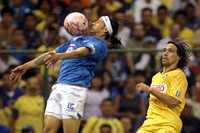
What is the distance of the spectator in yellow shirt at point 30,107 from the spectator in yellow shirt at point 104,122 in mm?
732

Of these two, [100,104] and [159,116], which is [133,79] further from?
[159,116]

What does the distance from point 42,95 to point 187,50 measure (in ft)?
12.0

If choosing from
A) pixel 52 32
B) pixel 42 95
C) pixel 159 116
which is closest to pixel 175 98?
pixel 159 116

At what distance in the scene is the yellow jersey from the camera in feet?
33.4

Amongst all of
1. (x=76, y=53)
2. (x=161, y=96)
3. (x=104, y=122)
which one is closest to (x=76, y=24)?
(x=76, y=53)

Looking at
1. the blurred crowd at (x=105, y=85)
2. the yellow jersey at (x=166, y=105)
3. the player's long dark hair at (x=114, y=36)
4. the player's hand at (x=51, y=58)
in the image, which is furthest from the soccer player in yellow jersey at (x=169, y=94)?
the blurred crowd at (x=105, y=85)

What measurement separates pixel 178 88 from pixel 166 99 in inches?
9.2

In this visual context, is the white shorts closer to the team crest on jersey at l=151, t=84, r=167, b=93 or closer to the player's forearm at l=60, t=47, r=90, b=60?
the player's forearm at l=60, t=47, r=90, b=60

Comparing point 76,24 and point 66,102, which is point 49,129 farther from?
point 76,24

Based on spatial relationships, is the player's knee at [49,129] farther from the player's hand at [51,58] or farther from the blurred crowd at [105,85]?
the blurred crowd at [105,85]

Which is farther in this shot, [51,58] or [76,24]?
[76,24]

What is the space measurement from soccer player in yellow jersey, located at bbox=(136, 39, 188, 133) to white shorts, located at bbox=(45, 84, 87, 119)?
0.76 meters

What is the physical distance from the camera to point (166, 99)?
10055 mm

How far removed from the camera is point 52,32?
15891 millimetres
